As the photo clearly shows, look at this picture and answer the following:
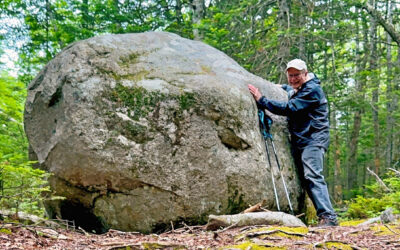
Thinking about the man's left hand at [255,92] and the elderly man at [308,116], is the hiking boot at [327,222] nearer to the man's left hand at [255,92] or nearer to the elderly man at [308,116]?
the elderly man at [308,116]

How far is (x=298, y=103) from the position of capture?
196 inches

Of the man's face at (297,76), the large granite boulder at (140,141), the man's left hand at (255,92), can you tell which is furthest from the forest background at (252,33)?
the man's left hand at (255,92)

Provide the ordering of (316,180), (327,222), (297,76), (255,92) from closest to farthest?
(327,222)
(316,180)
(297,76)
(255,92)

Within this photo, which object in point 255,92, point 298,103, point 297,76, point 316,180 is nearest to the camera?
point 316,180

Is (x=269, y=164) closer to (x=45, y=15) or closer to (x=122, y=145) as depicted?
(x=122, y=145)

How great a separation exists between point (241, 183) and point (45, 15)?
10.1m

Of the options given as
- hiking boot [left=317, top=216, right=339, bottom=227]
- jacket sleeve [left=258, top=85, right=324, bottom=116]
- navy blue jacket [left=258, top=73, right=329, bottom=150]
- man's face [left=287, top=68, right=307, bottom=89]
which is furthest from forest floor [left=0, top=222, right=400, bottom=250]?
man's face [left=287, top=68, right=307, bottom=89]

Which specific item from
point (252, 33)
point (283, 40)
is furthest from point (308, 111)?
point (252, 33)

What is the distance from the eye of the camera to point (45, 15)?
1143 centimetres

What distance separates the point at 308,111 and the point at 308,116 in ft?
0.27

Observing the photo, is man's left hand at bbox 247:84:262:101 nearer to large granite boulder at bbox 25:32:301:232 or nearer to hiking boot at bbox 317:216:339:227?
large granite boulder at bbox 25:32:301:232

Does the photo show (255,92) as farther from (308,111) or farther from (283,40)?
(283,40)

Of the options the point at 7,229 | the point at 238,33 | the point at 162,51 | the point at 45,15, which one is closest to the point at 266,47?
Result: the point at 238,33

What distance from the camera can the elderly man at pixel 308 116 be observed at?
16.2 ft
